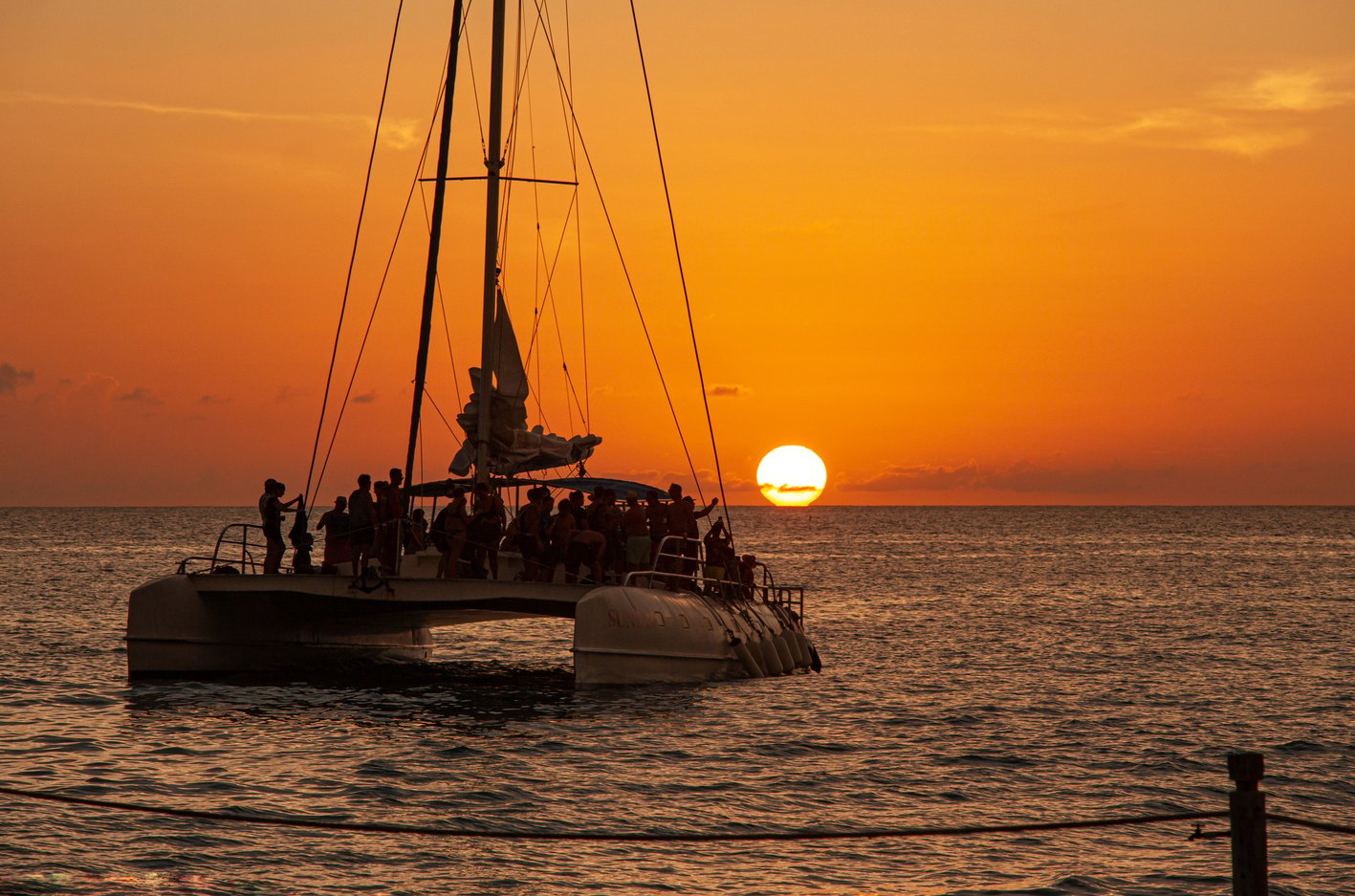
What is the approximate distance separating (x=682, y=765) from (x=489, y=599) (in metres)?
4.21

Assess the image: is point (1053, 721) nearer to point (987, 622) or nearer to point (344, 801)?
point (344, 801)

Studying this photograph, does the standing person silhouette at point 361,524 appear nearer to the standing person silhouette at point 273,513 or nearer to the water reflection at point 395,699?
the standing person silhouette at point 273,513

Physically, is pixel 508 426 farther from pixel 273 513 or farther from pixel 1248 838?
pixel 1248 838

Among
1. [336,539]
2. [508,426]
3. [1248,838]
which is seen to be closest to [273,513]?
[336,539]

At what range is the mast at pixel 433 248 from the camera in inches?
919

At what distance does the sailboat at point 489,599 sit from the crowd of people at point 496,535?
0.16 metres

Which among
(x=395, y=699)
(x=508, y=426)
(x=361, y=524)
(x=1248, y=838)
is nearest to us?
(x=1248, y=838)

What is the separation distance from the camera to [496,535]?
69.0 feet

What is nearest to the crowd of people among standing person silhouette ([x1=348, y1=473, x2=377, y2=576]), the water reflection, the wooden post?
standing person silhouette ([x1=348, y1=473, x2=377, y2=576])

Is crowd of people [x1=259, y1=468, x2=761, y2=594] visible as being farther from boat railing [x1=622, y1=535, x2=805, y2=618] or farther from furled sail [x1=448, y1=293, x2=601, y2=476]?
furled sail [x1=448, y1=293, x2=601, y2=476]

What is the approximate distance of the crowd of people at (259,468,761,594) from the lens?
2080 centimetres

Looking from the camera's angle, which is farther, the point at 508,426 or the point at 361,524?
the point at 508,426

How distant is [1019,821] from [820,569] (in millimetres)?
70262

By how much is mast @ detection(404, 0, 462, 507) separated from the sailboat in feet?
0.07
